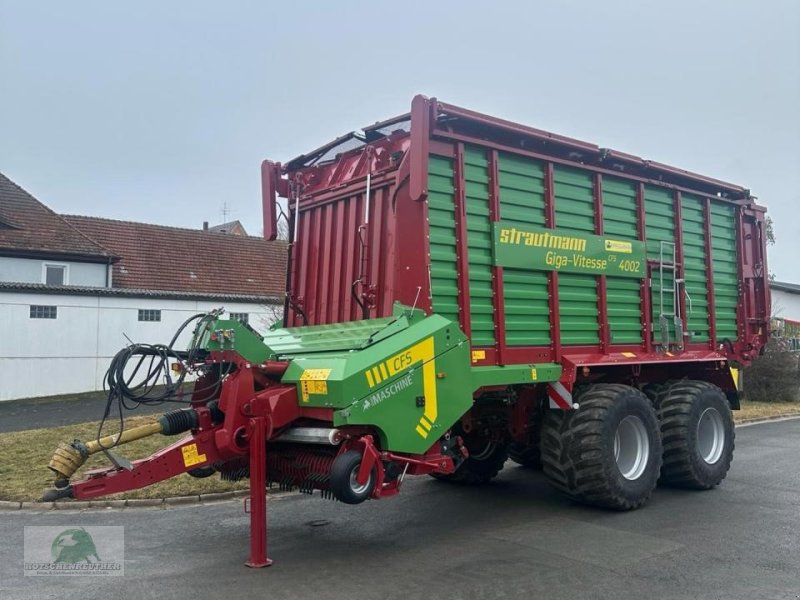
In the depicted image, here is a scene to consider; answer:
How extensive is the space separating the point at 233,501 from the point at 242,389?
300 cm

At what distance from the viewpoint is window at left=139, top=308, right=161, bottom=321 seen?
819 inches

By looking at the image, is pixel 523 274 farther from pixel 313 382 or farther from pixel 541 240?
pixel 313 382

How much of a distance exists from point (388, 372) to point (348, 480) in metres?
0.82

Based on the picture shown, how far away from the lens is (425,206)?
6.04m

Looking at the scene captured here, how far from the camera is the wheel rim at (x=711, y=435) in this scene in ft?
27.5

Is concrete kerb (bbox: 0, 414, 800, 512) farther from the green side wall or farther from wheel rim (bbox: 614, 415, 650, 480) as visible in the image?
wheel rim (bbox: 614, 415, 650, 480)

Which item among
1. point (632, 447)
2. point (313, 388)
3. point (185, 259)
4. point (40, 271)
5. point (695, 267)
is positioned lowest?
point (632, 447)

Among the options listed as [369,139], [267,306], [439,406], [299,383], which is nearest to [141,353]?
[299,383]

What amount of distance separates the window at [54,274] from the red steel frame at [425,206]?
55.0 ft

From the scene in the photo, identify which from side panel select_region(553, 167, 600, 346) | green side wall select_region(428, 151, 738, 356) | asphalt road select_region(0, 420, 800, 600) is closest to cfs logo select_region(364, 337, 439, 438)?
green side wall select_region(428, 151, 738, 356)

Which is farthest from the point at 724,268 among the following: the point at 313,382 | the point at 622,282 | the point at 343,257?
the point at 313,382

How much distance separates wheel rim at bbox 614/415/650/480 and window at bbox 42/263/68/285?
19.0m

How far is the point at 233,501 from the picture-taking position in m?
7.81

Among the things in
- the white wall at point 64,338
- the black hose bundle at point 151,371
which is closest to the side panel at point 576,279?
the black hose bundle at point 151,371
